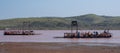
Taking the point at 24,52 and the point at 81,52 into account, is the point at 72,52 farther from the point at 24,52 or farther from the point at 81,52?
the point at 24,52

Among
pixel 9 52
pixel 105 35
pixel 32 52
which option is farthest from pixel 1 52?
pixel 105 35

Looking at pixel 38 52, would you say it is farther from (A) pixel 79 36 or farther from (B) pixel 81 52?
(A) pixel 79 36

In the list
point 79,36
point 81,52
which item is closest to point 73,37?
point 79,36

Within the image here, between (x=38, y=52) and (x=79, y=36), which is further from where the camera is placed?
(x=79, y=36)

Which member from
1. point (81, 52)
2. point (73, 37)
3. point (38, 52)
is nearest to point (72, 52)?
point (81, 52)

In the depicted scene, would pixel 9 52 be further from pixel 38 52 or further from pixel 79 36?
pixel 79 36

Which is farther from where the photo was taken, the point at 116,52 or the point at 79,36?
the point at 79,36

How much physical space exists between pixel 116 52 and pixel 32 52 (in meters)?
8.31

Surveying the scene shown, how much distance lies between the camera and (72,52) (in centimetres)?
3541

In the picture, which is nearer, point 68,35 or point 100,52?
point 100,52

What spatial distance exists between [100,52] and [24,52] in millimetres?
7551

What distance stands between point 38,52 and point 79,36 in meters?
36.5

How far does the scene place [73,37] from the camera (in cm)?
7119

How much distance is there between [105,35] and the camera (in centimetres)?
7419
